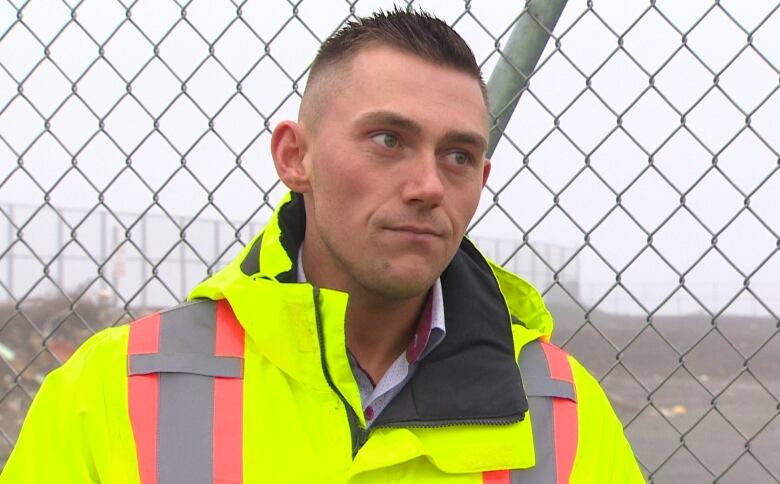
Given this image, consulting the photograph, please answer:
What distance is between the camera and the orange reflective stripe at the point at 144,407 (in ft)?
4.76

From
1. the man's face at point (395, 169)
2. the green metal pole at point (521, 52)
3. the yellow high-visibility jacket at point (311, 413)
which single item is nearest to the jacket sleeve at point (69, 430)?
the yellow high-visibility jacket at point (311, 413)

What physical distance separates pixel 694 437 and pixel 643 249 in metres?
6.34

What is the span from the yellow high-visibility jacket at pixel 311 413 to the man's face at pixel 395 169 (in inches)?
4.1

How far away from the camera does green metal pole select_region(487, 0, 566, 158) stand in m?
2.15

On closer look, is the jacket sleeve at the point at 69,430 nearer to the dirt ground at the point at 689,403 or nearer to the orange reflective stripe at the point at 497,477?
the orange reflective stripe at the point at 497,477

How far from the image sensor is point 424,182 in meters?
1.54

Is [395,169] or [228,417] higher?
[395,169]

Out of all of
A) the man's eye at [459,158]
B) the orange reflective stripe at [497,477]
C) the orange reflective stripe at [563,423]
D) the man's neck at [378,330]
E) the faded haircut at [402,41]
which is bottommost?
the orange reflective stripe at [497,477]

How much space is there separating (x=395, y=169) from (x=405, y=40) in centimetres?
28

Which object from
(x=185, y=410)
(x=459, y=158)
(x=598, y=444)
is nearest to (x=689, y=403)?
(x=598, y=444)

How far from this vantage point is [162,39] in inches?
96.0

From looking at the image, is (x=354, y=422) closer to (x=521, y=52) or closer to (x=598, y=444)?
(x=598, y=444)

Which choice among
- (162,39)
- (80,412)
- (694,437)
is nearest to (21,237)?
(162,39)

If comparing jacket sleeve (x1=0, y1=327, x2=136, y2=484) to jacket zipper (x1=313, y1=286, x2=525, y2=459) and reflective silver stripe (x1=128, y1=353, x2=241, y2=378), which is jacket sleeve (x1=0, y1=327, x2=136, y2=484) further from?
jacket zipper (x1=313, y1=286, x2=525, y2=459)
